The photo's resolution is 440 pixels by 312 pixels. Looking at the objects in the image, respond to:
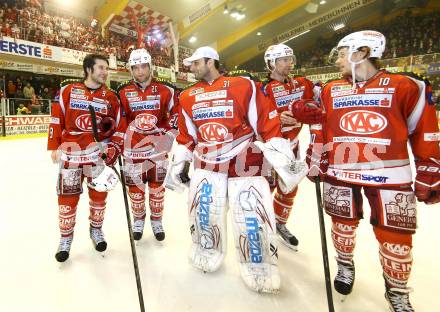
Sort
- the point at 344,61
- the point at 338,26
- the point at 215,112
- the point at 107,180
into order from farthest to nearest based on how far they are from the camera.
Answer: the point at 338,26 < the point at 107,180 < the point at 215,112 < the point at 344,61

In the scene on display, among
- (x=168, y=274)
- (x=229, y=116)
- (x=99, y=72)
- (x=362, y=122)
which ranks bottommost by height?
(x=168, y=274)

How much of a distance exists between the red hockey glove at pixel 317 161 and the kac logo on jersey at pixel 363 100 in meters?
0.30

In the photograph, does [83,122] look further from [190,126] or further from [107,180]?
[190,126]

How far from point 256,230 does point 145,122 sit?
1.50 metres

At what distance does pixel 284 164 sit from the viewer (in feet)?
5.90

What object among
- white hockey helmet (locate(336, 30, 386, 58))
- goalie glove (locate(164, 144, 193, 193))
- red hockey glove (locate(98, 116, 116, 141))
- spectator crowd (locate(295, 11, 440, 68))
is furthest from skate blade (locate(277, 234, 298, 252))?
spectator crowd (locate(295, 11, 440, 68))

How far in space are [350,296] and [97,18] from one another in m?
18.7

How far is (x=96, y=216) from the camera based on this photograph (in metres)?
2.63

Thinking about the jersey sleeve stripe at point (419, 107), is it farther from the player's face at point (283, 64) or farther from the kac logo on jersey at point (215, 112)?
the player's face at point (283, 64)

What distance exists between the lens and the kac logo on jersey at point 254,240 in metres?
1.95

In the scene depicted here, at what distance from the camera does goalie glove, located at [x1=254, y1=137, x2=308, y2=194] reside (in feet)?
5.81

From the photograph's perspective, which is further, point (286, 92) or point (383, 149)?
point (286, 92)

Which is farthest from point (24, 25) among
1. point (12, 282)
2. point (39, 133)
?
point (12, 282)

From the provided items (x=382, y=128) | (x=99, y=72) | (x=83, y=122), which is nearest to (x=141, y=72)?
(x=99, y=72)
